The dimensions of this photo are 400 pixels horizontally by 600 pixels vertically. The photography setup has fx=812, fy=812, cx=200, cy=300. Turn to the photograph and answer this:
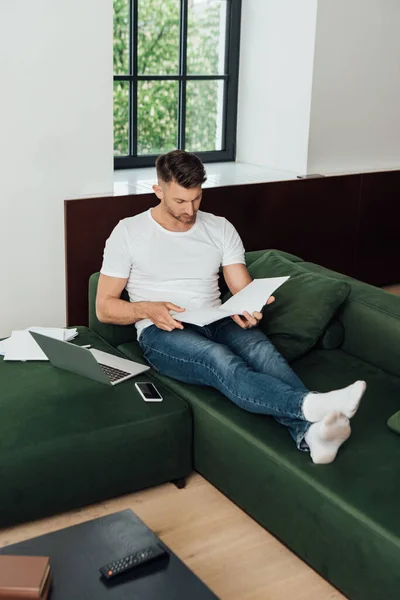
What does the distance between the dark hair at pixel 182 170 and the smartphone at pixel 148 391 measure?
0.75 meters

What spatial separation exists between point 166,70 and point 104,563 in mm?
3372

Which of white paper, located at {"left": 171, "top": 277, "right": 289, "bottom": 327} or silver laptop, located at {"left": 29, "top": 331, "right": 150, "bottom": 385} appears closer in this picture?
silver laptop, located at {"left": 29, "top": 331, "right": 150, "bottom": 385}

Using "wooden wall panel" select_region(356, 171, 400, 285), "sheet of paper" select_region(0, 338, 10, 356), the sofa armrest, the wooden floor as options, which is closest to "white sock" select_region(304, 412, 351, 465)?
the wooden floor

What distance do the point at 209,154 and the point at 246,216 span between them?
2.50ft

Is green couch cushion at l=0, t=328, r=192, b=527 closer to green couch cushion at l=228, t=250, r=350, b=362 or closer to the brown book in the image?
green couch cushion at l=228, t=250, r=350, b=362

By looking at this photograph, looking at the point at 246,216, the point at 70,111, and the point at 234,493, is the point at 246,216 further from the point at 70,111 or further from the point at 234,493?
the point at 234,493

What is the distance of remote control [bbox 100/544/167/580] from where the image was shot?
6.18 feet

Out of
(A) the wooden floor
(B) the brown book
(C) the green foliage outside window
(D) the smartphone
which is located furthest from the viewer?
(C) the green foliage outside window

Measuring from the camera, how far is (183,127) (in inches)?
191

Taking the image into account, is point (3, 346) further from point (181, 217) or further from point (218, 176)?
point (218, 176)

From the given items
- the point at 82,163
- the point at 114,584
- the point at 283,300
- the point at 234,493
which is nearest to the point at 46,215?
the point at 82,163

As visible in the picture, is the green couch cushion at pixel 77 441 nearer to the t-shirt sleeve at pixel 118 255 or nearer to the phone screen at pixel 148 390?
the phone screen at pixel 148 390

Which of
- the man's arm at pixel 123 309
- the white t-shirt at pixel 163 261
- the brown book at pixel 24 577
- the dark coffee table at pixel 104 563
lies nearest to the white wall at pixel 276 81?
the white t-shirt at pixel 163 261

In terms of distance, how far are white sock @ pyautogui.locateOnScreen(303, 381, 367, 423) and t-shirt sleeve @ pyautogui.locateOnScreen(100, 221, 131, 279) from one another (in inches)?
37.5
